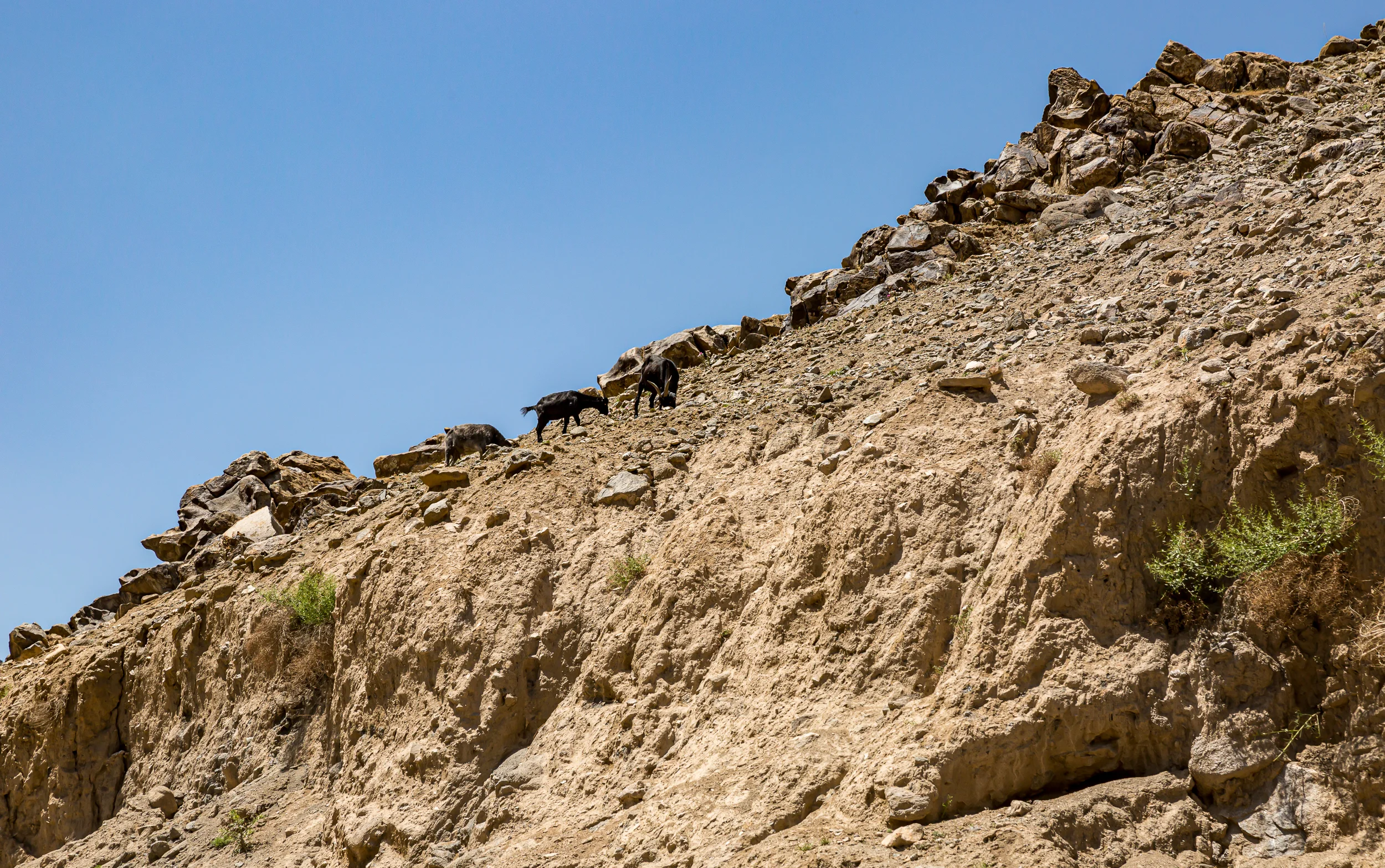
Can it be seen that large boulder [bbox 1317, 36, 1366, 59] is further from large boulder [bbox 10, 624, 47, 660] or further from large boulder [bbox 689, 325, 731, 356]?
large boulder [bbox 10, 624, 47, 660]

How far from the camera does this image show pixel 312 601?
15.6 metres

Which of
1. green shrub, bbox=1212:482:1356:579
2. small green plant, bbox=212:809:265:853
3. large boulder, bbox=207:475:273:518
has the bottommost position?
green shrub, bbox=1212:482:1356:579

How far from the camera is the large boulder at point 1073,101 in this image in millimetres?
22406

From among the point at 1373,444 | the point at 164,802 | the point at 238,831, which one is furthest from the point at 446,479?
the point at 1373,444

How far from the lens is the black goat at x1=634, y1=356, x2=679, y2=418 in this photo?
17672 millimetres

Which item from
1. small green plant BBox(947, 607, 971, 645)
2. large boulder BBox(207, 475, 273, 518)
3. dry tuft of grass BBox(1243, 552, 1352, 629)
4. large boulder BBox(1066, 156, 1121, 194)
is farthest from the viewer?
large boulder BBox(207, 475, 273, 518)

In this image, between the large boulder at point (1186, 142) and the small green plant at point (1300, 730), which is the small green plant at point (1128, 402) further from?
the large boulder at point (1186, 142)

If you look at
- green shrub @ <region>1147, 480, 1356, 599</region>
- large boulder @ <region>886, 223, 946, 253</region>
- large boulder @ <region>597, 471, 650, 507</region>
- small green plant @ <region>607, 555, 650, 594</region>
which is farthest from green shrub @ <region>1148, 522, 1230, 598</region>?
large boulder @ <region>886, 223, 946, 253</region>

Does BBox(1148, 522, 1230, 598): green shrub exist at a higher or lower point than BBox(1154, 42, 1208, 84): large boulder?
lower

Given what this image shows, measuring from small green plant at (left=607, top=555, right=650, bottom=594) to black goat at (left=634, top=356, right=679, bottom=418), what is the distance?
5.04 metres

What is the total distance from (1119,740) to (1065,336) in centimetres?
551

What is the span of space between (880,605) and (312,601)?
8.85 m

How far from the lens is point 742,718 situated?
33.2 feet

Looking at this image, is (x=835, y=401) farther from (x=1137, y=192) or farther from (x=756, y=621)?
(x=1137, y=192)
